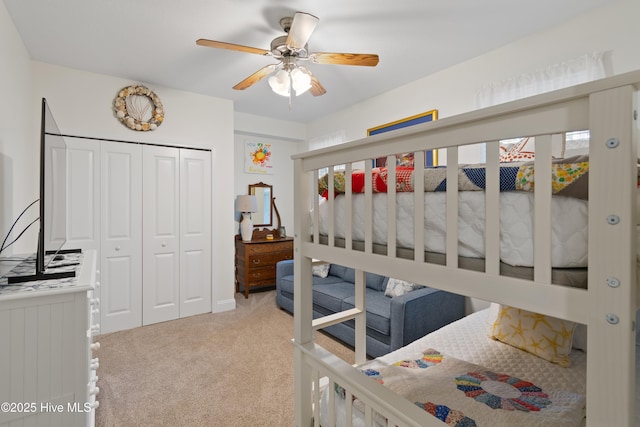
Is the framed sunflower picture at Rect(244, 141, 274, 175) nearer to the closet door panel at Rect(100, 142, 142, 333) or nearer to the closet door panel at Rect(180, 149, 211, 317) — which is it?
the closet door panel at Rect(180, 149, 211, 317)

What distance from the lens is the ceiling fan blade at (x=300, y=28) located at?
1.76 meters

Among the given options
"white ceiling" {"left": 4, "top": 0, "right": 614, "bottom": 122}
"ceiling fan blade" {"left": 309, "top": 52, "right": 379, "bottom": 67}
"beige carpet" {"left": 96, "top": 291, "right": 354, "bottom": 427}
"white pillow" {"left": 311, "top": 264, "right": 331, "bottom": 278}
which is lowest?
"beige carpet" {"left": 96, "top": 291, "right": 354, "bottom": 427}

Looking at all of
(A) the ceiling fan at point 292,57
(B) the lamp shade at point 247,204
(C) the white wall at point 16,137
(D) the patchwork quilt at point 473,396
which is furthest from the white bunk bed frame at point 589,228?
(B) the lamp shade at point 247,204

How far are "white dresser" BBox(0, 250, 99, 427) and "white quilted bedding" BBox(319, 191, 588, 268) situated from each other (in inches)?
46.9

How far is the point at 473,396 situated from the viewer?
4.06 ft

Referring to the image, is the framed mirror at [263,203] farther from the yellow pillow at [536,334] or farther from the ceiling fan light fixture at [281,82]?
the yellow pillow at [536,334]

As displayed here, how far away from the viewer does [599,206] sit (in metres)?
0.58

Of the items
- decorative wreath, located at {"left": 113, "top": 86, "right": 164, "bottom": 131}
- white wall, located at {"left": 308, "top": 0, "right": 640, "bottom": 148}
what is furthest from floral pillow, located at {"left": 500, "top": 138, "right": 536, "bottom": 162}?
decorative wreath, located at {"left": 113, "top": 86, "right": 164, "bottom": 131}

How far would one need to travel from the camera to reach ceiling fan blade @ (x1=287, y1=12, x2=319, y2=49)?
1.76 m

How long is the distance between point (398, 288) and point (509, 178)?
2108 mm

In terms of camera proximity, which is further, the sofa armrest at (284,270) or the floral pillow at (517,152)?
the sofa armrest at (284,270)

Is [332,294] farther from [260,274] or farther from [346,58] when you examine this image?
[346,58]

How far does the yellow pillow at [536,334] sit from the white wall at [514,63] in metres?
1.63

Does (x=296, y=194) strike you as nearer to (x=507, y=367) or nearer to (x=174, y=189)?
(x=507, y=367)
